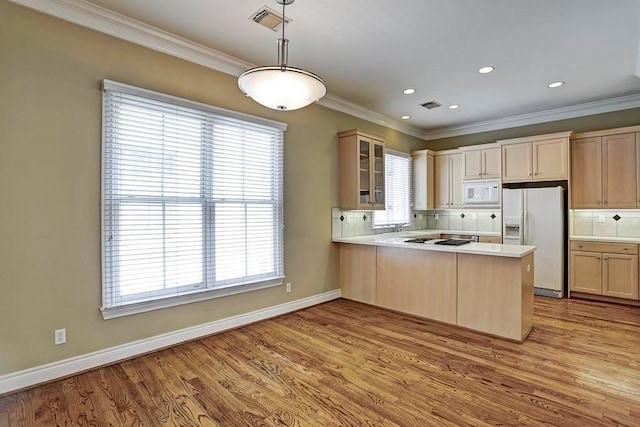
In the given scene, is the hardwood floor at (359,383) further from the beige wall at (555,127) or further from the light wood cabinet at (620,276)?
the beige wall at (555,127)

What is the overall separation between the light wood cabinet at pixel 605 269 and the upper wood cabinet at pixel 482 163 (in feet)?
5.31

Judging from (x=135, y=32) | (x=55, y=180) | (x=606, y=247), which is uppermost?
(x=135, y=32)

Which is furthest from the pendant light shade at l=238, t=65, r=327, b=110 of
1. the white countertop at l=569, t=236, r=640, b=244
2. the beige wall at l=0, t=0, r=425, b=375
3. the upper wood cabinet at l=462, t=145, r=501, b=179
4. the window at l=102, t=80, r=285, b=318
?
the white countertop at l=569, t=236, r=640, b=244

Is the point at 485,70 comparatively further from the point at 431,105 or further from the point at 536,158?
the point at 536,158

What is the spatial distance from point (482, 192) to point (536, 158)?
3.15 feet

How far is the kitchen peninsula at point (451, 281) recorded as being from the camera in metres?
3.29

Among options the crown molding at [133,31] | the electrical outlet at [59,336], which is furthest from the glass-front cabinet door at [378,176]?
the electrical outlet at [59,336]

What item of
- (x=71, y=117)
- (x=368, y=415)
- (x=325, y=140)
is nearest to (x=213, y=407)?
(x=368, y=415)

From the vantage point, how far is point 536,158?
16.9 feet

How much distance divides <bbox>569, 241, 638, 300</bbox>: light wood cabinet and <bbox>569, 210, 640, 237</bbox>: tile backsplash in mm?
477

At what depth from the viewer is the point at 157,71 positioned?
306 centimetres

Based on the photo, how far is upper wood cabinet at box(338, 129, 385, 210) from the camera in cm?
469

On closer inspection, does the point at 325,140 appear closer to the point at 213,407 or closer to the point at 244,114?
the point at 244,114

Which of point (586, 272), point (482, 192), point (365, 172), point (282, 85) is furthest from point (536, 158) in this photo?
point (282, 85)
